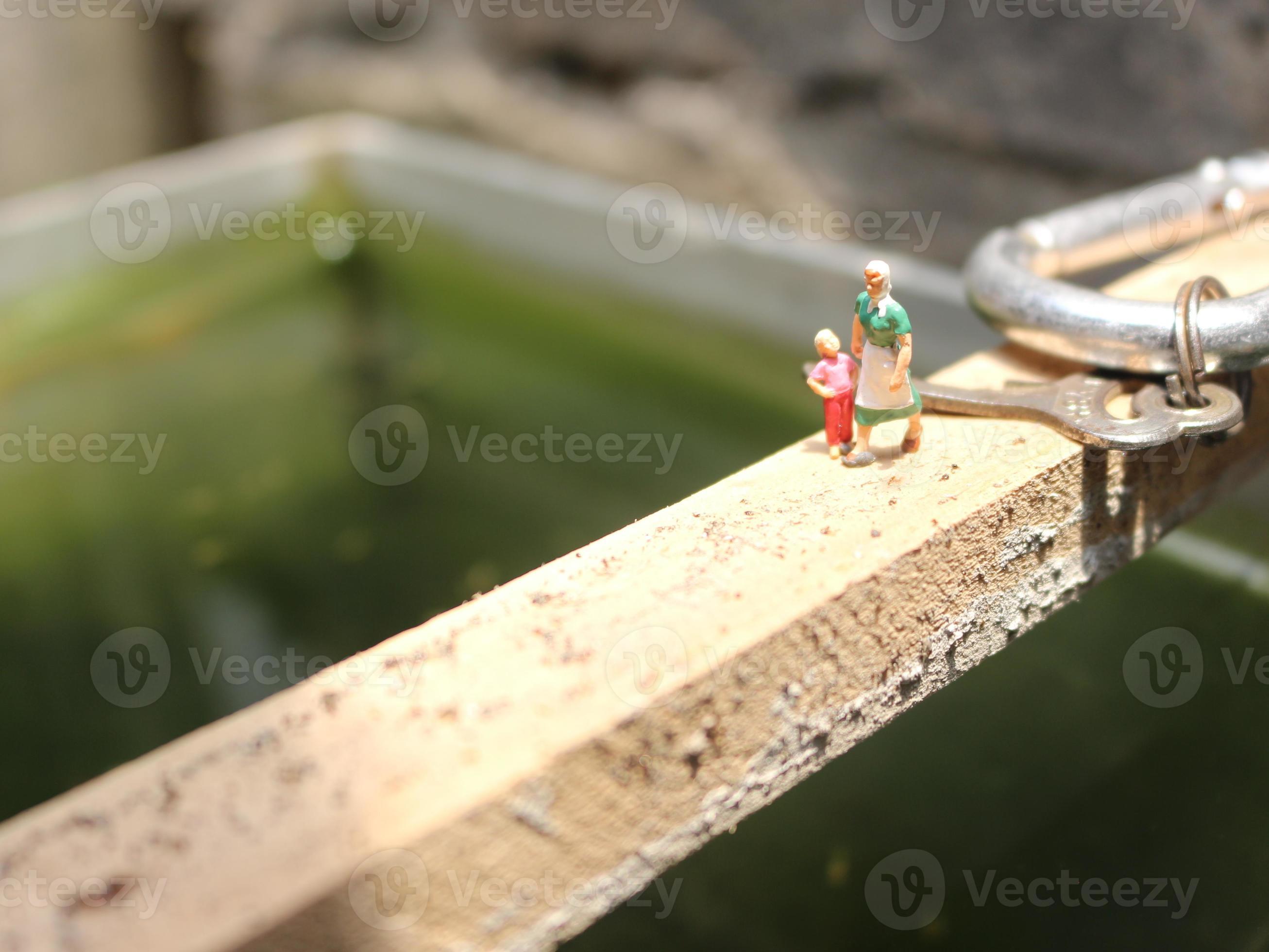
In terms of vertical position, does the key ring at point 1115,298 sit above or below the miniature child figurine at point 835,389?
above

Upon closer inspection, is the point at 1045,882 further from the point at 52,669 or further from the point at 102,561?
the point at 102,561

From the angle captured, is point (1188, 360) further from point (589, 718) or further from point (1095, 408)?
point (589, 718)

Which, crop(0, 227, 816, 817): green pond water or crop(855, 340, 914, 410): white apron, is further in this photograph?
crop(0, 227, 816, 817): green pond water

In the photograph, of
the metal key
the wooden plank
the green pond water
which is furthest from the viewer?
the green pond water

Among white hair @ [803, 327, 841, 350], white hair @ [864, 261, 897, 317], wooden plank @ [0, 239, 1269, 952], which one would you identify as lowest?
wooden plank @ [0, 239, 1269, 952]

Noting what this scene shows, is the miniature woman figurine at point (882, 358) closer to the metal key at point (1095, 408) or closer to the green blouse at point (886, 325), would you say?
the green blouse at point (886, 325)

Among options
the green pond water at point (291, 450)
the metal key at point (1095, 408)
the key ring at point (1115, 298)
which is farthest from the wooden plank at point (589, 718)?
the green pond water at point (291, 450)

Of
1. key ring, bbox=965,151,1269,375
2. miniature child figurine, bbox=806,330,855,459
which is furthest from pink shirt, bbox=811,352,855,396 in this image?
key ring, bbox=965,151,1269,375

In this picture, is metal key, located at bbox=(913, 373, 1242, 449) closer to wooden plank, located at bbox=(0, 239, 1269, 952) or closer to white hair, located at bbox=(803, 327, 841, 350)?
→ wooden plank, located at bbox=(0, 239, 1269, 952)
